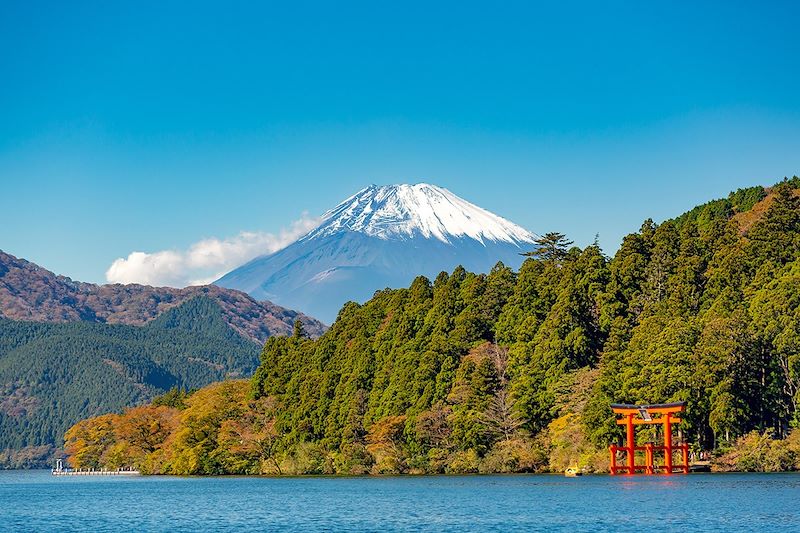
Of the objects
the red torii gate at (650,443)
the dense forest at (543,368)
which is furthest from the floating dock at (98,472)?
the red torii gate at (650,443)

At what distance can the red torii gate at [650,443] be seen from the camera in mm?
70312

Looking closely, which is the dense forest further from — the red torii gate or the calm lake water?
the calm lake water

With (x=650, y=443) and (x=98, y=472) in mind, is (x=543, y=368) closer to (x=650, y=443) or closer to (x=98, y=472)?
(x=650, y=443)

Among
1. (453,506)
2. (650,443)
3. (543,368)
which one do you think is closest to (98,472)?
(543,368)

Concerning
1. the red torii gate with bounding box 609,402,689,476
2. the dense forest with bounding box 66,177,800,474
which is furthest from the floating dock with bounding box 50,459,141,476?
the red torii gate with bounding box 609,402,689,476

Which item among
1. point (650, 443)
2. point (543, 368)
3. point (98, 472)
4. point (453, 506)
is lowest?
point (453, 506)

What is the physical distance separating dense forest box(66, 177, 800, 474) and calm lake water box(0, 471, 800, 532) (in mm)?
6385

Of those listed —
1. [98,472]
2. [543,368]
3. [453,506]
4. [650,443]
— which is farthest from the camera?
[98,472]

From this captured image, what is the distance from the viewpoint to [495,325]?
94938 millimetres

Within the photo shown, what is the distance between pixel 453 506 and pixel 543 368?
3215cm

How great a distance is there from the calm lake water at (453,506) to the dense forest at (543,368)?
20.9 feet

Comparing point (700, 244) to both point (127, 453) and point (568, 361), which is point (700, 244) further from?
point (127, 453)

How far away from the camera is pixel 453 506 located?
5219 centimetres

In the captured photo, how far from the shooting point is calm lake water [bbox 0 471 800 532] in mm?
43531
